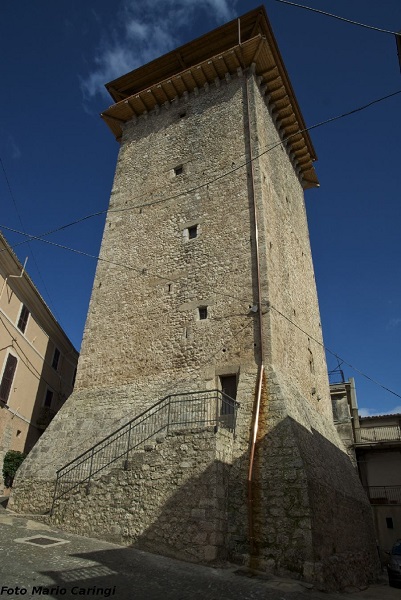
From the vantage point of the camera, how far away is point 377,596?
Answer: 27.3 ft

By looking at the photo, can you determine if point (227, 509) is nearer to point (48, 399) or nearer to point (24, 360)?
point (24, 360)

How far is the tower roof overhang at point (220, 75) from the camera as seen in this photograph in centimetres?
1656

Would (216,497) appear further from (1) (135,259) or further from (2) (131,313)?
(1) (135,259)

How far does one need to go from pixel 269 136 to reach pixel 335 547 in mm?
13880

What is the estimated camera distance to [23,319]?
17.4 meters

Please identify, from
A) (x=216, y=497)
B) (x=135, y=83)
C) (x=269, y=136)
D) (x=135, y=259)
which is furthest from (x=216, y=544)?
(x=135, y=83)

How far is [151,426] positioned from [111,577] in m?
4.29

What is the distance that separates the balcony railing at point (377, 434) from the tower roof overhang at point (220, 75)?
45.1ft

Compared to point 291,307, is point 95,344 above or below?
below

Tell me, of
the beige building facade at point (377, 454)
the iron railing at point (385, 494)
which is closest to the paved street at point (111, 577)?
the beige building facade at point (377, 454)

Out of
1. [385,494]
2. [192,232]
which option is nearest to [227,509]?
[192,232]

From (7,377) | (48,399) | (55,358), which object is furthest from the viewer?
(55,358)

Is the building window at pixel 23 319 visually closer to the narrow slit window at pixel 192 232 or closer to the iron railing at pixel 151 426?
the narrow slit window at pixel 192 232

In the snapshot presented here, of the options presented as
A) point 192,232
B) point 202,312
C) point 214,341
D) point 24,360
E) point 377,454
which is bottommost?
point 377,454
